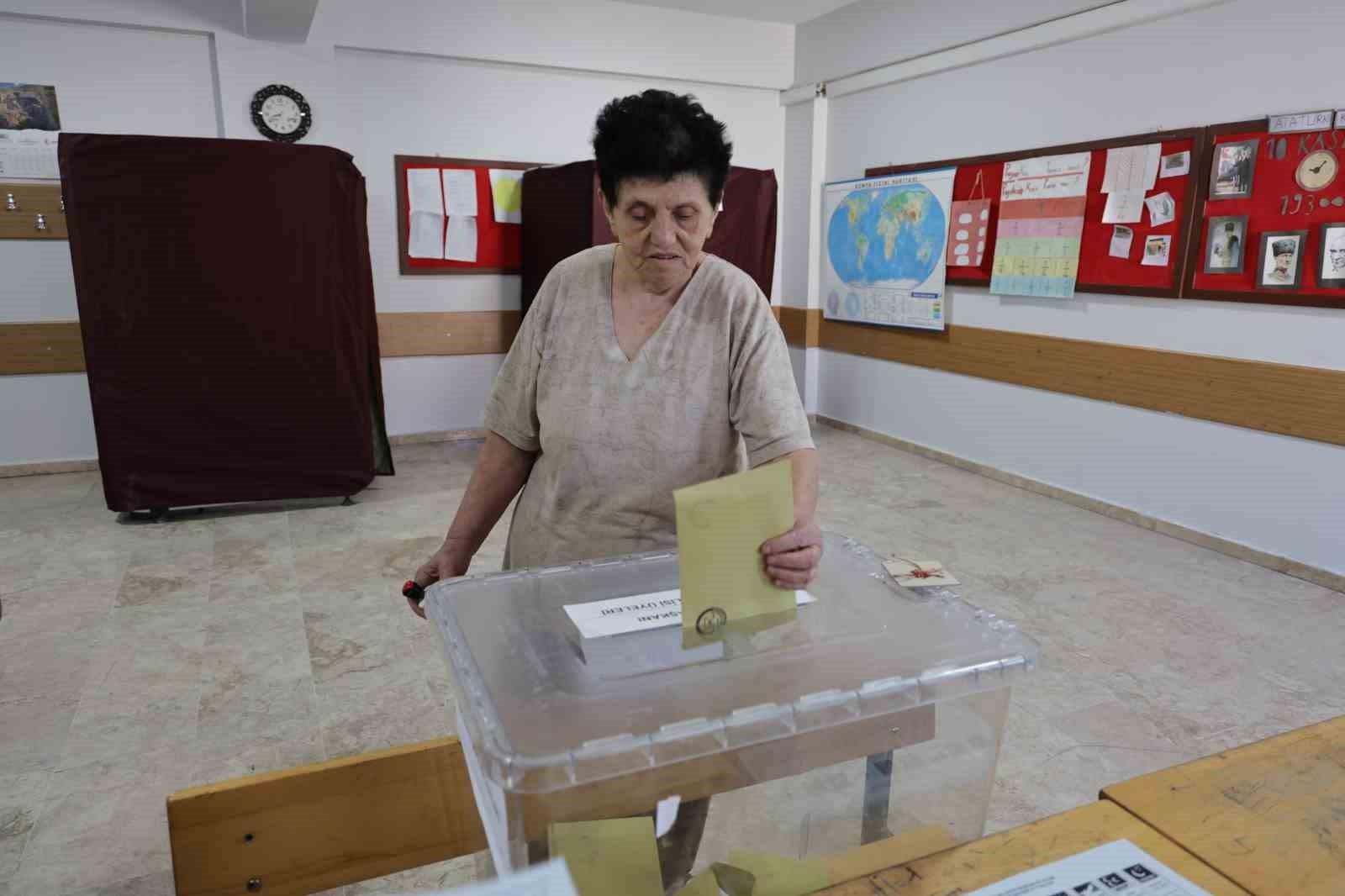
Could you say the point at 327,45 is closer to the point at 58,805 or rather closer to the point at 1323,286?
the point at 58,805

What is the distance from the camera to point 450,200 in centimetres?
513

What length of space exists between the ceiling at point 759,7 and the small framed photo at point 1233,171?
8.79ft

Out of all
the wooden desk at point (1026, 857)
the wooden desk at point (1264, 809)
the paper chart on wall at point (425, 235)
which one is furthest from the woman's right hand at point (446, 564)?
the paper chart on wall at point (425, 235)

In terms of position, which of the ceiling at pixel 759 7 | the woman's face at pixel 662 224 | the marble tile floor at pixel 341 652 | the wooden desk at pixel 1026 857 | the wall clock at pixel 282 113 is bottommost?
the marble tile floor at pixel 341 652

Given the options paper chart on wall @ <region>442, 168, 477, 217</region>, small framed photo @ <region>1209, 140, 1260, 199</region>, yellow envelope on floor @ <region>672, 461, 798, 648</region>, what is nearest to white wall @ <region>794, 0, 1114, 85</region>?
small framed photo @ <region>1209, 140, 1260, 199</region>

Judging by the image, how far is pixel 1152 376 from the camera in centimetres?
375

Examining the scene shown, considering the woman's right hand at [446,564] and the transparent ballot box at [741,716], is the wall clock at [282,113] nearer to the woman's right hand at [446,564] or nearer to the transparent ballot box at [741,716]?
the woman's right hand at [446,564]

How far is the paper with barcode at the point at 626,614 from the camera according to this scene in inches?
32.1

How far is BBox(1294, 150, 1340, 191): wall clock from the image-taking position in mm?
3025

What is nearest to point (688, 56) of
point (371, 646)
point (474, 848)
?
point (371, 646)

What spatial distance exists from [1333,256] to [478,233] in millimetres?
4201

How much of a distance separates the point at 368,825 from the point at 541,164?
4980mm

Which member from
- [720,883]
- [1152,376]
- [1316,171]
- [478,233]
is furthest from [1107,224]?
[720,883]

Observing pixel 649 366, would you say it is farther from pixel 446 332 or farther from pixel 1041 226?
pixel 446 332
